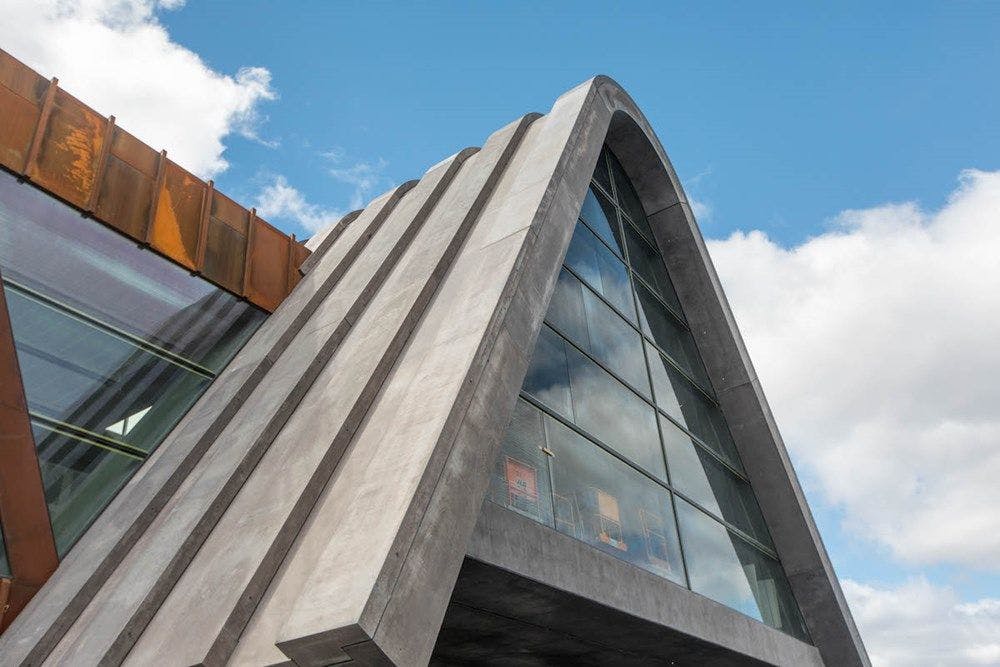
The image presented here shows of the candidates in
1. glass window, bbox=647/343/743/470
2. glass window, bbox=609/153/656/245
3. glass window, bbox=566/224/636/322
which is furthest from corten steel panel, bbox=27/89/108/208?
glass window, bbox=609/153/656/245

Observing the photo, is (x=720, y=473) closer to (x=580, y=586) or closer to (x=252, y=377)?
(x=580, y=586)

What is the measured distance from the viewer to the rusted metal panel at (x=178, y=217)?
40.6 ft

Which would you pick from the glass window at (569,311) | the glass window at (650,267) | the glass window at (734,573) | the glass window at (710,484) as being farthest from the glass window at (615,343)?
the glass window at (650,267)

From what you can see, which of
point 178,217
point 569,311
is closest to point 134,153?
point 178,217

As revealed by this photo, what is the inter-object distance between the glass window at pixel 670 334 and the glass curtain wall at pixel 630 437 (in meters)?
0.05

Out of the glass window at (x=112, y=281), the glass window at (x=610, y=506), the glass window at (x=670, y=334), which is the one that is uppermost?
the glass window at (x=670, y=334)

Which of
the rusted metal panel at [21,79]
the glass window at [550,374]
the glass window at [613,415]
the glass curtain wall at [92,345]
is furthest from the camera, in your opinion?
the glass window at [613,415]

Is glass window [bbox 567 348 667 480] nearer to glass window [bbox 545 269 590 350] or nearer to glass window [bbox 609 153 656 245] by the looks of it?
glass window [bbox 545 269 590 350]

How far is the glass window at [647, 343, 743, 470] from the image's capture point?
1452cm

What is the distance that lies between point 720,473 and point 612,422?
4634 mm

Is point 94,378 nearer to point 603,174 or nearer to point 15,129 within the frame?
point 15,129

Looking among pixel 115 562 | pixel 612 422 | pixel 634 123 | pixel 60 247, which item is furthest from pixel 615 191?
pixel 115 562

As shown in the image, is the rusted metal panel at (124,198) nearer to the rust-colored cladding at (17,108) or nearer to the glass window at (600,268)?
the rust-colored cladding at (17,108)

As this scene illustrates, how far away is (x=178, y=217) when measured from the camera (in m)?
12.8
